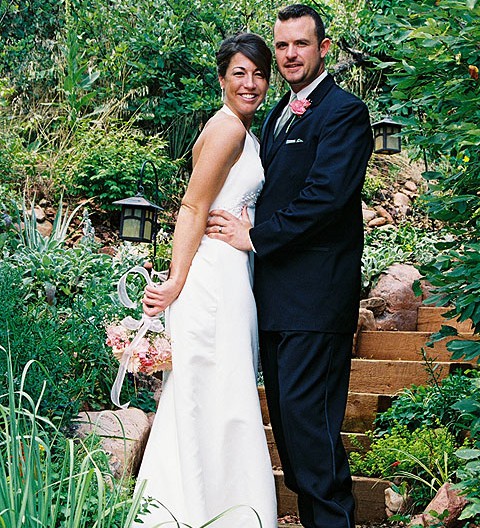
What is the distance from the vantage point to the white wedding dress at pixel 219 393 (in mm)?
2986

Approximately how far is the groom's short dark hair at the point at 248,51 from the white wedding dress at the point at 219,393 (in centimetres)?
38

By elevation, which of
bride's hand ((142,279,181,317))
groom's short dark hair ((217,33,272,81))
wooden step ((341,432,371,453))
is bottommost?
wooden step ((341,432,371,453))

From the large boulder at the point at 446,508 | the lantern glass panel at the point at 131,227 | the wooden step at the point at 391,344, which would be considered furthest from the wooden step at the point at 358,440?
the lantern glass panel at the point at 131,227

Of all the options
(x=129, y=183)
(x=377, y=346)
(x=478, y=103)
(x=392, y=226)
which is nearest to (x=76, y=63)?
(x=129, y=183)

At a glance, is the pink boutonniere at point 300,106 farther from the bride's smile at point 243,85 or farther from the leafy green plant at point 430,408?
the leafy green plant at point 430,408

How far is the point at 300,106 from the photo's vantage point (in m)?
3.05

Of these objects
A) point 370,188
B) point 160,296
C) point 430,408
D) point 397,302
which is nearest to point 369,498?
point 430,408

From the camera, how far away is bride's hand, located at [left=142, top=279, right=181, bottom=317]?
9.96ft

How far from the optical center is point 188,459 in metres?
2.96

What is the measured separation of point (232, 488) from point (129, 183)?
4759 mm

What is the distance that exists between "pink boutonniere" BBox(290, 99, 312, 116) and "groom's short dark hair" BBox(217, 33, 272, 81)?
0.52 feet

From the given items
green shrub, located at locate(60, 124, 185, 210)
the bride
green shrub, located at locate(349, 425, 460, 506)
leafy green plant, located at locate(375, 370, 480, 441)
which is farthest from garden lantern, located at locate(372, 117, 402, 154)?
the bride

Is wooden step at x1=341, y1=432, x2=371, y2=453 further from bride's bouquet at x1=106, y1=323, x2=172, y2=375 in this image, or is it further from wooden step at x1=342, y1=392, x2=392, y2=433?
bride's bouquet at x1=106, y1=323, x2=172, y2=375

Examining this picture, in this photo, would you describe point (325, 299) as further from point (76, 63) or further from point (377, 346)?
point (76, 63)
